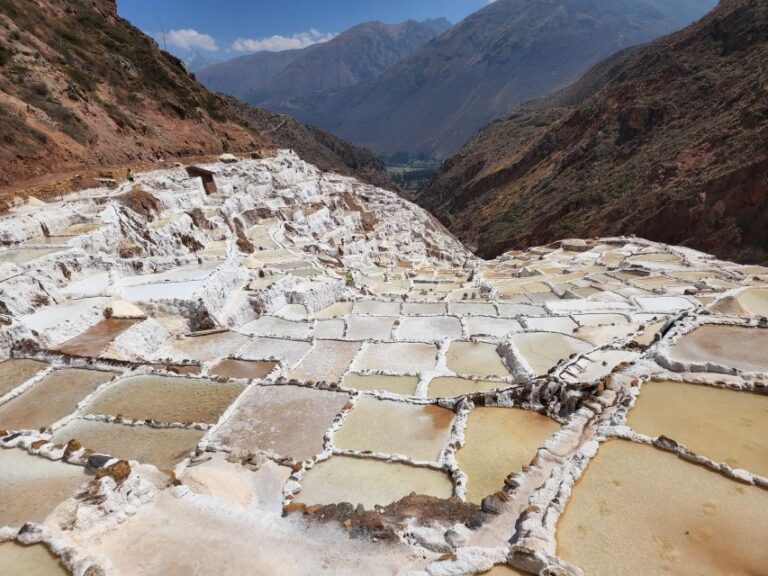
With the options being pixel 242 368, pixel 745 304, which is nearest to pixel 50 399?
→ pixel 242 368

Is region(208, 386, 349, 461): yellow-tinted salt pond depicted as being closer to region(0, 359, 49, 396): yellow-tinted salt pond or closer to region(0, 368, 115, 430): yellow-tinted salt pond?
region(0, 368, 115, 430): yellow-tinted salt pond

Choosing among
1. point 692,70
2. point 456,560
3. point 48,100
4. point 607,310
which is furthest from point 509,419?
point 692,70

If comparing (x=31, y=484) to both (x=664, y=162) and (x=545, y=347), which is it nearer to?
(x=545, y=347)

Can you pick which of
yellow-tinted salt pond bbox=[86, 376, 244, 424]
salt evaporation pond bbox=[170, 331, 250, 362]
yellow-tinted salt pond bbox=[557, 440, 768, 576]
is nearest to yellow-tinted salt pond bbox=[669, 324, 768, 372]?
yellow-tinted salt pond bbox=[557, 440, 768, 576]

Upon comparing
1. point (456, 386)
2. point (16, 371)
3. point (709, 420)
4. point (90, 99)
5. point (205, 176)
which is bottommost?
point (456, 386)

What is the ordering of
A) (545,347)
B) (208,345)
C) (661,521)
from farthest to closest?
(208,345)
(545,347)
(661,521)

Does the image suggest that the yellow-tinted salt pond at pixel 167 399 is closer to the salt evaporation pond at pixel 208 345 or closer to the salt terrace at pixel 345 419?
the salt terrace at pixel 345 419
